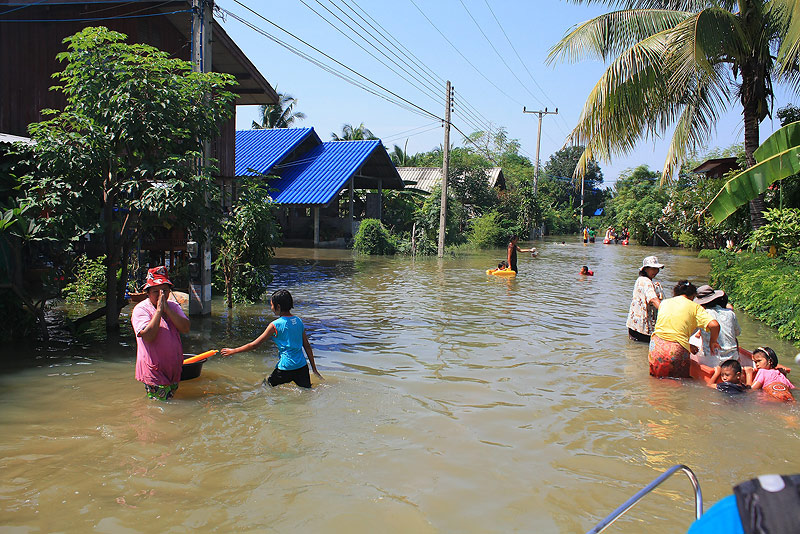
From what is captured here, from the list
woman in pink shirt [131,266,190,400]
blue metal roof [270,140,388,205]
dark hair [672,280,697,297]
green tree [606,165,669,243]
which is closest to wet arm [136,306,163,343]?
woman in pink shirt [131,266,190,400]

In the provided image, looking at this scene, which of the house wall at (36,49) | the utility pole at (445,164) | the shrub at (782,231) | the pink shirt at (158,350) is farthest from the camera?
the utility pole at (445,164)

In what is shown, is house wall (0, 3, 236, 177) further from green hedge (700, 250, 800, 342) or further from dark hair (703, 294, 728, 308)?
green hedge (700, 250, 800, 342)

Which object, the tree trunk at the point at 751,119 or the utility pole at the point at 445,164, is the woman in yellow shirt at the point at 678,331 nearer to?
the tree trunk at the point at 751,119

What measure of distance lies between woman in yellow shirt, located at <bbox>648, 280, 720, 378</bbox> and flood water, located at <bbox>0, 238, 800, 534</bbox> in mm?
225

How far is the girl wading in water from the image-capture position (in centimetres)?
977

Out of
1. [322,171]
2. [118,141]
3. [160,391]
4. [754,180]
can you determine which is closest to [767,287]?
[754,180]

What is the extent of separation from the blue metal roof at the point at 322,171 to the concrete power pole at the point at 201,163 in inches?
647

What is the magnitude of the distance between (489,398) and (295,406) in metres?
2.29

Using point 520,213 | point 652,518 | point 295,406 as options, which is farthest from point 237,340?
point 520,213

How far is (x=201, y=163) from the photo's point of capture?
11.0 meters

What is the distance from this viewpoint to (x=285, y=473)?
510 centimetres

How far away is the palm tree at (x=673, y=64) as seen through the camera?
1293 cm

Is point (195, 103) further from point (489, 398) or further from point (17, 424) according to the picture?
point (489, 398)

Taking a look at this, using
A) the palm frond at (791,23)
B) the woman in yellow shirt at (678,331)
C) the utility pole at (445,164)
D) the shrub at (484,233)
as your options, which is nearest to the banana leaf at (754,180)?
the woman in yellow shirt at (678,331)
